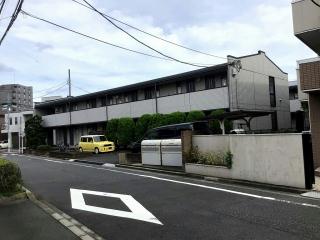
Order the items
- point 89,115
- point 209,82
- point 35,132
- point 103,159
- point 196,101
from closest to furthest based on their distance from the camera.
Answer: point 103,159 → point 196,101 → point 209,82 → point 89,115 → point 35,132

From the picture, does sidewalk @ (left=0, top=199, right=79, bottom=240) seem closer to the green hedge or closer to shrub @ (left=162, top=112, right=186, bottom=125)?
the green hedge

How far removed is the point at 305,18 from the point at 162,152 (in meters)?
8.70

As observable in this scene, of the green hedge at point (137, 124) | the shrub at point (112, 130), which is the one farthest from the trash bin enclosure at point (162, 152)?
the shrub at point (112, 130)

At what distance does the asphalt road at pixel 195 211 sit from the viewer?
748 centimetres

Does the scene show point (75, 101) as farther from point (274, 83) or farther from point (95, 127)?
point (274, 83)

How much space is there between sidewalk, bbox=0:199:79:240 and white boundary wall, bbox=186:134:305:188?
6.76 m

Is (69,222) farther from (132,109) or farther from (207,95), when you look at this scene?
(132,109)

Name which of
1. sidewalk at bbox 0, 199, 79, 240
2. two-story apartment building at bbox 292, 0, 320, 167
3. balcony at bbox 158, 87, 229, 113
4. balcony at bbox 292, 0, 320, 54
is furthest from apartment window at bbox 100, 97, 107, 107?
sidewalk at bbox 0, 199, 79, 240

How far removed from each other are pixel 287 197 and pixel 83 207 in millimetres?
5208

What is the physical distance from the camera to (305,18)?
47.1 ft

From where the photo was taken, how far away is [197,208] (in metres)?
9.68

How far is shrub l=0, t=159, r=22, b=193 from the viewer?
38.6 feet

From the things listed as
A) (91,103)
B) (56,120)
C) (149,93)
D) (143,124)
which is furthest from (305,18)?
(56,120)

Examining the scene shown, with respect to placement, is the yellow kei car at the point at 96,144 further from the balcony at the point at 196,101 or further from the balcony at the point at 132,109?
the balcony at the point at 196,101
